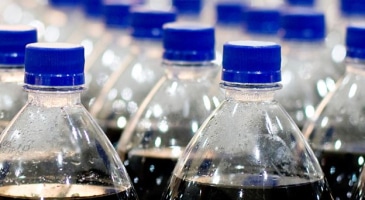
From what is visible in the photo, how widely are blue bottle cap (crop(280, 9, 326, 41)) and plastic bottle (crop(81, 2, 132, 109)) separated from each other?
1.54 ft

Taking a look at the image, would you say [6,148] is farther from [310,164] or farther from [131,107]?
[131,107]

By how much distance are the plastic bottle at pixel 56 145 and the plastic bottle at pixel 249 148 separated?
0.11 meters

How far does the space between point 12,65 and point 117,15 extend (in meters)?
0.75

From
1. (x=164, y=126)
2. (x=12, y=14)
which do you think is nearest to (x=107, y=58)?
(x=164, y=126)

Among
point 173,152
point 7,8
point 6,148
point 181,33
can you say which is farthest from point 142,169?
point 7,8

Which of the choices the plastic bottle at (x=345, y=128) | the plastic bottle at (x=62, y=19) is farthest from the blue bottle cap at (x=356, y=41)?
the plastic bottle at (x=62, y=19)

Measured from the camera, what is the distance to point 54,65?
1.18 m

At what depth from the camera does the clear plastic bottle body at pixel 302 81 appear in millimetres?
1903

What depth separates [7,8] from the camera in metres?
3.56

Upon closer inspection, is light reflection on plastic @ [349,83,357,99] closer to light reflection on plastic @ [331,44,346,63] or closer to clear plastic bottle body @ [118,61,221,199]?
clear plastic bottle body @ [118,61,221,199]

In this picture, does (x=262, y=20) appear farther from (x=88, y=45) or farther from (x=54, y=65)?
(x=54, y=65)

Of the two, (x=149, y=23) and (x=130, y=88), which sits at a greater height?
(x=149, y=23)

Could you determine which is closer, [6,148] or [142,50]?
[6,148]

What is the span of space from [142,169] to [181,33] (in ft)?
0.84
